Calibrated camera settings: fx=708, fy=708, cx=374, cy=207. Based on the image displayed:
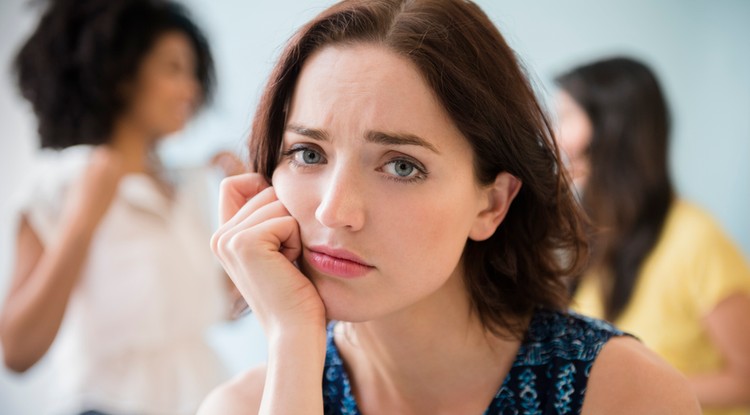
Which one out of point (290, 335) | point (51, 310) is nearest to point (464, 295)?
point (290, 335)

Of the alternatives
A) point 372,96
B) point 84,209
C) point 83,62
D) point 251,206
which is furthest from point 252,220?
point 83,62

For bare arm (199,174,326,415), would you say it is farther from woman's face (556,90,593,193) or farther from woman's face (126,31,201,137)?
woman's face (556,90,593,193)

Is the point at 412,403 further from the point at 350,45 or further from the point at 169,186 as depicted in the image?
the point at 169,186

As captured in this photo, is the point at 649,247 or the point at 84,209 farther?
the point at 649,247

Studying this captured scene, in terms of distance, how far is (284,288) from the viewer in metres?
1.04

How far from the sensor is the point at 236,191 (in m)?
1.21

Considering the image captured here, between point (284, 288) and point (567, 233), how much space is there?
52cm

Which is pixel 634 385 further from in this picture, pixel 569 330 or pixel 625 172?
pixel 625 172

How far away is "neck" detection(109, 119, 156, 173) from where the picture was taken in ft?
6.48

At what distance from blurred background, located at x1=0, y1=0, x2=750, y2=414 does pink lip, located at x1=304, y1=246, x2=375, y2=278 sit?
6.03 ft

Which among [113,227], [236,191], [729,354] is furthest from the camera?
[113,227]

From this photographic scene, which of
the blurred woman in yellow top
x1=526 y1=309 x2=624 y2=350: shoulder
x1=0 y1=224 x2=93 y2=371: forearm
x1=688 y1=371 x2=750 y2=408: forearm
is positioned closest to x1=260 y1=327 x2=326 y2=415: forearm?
x1=526 y1=309 x2=624 y2=350: shoulder

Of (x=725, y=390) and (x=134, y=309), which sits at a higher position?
(x=134, y=309)

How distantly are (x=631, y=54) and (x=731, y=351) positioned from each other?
1420 millimetres
